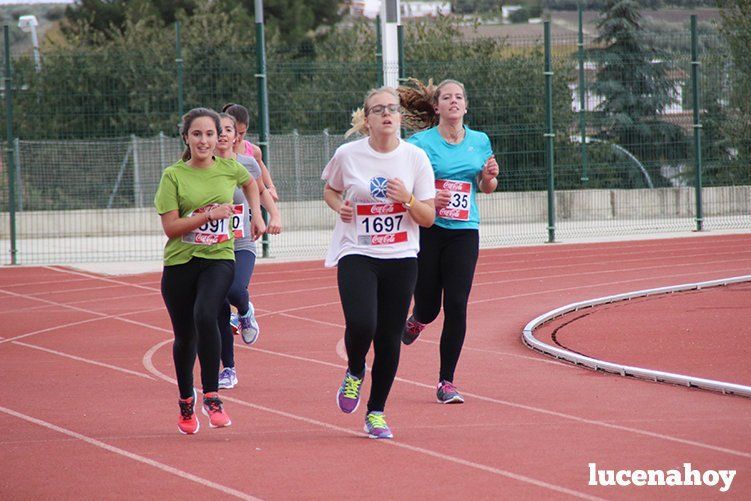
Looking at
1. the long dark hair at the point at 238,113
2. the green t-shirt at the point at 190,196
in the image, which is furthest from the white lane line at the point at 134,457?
the long dark hair at the point at 238,113

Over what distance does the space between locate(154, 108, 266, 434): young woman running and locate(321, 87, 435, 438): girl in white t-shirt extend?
2.15 ft

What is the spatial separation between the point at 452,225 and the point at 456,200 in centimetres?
17

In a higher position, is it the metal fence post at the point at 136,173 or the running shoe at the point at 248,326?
the metal fence post at the point at 136,173

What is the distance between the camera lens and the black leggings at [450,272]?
7742 mm

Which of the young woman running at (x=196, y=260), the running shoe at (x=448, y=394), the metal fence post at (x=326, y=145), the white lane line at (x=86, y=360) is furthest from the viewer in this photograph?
the metal fence post at (x=326, y=145)

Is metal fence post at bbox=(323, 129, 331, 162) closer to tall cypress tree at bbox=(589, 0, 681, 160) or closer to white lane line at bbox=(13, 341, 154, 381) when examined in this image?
tall cypress tree at bbox=(589, 0, 681, 160)

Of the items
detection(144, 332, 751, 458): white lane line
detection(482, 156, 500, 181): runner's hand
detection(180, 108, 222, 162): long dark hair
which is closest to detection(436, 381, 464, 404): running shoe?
detection(144, 332, 751, 458): white lane line

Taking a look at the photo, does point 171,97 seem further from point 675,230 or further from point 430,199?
point 430,199

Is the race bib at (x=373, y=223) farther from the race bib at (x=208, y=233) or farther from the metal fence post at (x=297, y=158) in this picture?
the metal fence post at (x=297, y=158)

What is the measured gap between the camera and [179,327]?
22.7 ft

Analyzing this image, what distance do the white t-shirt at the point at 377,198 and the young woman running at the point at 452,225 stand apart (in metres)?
0.91

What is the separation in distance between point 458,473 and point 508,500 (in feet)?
1.82

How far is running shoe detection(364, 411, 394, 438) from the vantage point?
21.6 feet

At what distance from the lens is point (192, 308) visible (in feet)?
22.8
